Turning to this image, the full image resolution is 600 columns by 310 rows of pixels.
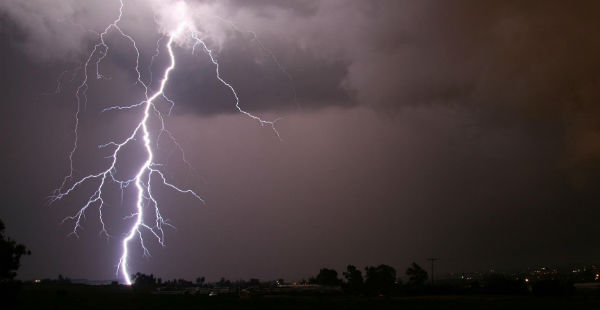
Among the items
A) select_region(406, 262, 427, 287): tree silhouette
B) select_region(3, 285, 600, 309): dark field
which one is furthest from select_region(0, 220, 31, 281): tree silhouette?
select_region(406, 262, 427, 287): tree silhouette

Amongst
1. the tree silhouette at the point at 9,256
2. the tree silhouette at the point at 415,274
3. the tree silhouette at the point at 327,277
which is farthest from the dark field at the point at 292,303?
the tree silhouette at the point at 327,277

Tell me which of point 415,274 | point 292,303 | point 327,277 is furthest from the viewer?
point 327,277

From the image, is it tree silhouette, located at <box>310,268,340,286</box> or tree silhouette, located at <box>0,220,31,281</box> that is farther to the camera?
tree silhouette, located at <box>310,268,340,286</box>

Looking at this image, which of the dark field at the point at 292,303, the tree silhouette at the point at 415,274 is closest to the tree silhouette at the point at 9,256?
the dark field at the point at 292,303

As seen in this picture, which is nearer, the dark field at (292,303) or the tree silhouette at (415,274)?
the dark field at (292,303)

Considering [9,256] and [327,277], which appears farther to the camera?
[327,277]

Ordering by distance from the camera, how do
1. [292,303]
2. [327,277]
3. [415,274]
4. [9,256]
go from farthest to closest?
[327,277] → [415,274] → [292,303] → [9,256]

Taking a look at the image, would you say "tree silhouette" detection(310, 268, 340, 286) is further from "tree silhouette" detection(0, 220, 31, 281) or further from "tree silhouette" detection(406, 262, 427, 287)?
"tree silhouette" detection(0, 220, 31, 281)

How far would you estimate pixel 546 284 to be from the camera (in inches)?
1879

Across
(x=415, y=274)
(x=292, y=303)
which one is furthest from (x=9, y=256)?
(x=415, y=274)

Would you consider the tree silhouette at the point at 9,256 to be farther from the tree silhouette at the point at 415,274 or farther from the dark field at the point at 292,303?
the tree silhouette at the point at 415,274

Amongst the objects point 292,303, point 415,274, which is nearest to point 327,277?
point 415,274

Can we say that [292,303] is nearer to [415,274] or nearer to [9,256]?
[9,256]

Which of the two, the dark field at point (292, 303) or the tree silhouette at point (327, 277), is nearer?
the dark field at point (292, 303)
